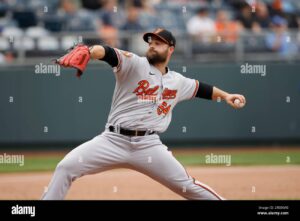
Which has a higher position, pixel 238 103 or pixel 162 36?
pixel 162 36

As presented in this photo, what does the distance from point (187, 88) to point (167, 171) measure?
960mm

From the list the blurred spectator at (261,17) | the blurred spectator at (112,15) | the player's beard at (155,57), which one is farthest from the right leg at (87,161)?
the blurred spectator at (261,17)

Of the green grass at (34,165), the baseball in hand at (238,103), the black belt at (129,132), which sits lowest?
the green grass at (34,165)

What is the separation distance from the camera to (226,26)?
48.0 ft

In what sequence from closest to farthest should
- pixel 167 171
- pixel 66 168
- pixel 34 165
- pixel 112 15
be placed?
pixel 66 168, pixel 167 171, pixel 34 165, pixel 112 15

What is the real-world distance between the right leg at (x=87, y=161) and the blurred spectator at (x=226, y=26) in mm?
7608

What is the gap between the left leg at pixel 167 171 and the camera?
677cm

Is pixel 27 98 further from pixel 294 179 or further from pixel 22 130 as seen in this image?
pixel 294 179

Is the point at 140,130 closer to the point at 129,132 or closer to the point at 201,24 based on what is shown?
the point at 129,132

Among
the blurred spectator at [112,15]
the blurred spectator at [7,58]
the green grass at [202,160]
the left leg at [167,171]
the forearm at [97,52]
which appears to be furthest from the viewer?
the blurred spectator at [112,15]

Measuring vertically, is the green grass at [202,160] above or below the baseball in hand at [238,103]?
below

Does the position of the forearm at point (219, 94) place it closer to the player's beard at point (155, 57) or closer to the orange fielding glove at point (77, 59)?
the player's beard at point (155, 57)

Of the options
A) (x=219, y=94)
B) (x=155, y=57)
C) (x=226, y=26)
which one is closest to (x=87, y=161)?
(x=155, y=57)

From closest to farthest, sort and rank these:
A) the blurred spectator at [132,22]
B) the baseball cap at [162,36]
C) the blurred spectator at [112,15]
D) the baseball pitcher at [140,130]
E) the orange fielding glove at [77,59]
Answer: the orange fielding glove at [77,59]
the baseball pitcher at [140,130]
the baseball cap at [162,36]
the blurred spectator at [132,22]
the blurred spectator at [112,15]
